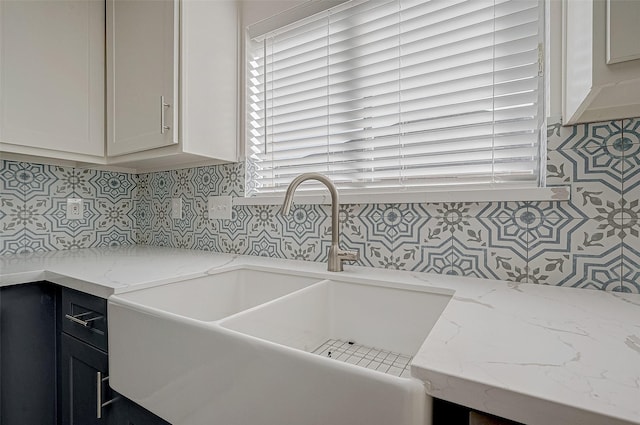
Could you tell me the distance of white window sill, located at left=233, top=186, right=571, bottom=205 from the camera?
0.83m

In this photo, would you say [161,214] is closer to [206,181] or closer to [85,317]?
[206,181]

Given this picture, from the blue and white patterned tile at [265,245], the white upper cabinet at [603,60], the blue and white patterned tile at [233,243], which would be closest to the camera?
the white upper cabinet at [603,60]

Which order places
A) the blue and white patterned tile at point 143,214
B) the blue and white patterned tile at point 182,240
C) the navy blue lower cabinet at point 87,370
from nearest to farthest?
the navy blue lower cabinet at point 87,370, the blue and white patterned tile at point 182,240, the blue and white patterned tile at point 143,214

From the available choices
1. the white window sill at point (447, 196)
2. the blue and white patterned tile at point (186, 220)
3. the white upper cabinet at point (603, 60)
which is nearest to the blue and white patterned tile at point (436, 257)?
the white window sill at point (447, 196)

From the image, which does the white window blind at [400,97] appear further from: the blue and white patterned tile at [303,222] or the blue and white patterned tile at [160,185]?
the blue and white patterned tile at [160,185]

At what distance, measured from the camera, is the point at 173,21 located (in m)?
1.21

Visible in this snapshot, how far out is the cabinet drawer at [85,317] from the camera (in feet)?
2.85

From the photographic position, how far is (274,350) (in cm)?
50

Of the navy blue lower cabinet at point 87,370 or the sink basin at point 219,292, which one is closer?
the navy blue lower cabinet at point 87,370

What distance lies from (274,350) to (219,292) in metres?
0.69

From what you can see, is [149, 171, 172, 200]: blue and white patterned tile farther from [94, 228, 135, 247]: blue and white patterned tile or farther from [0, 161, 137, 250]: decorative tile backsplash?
[94, 228, 135, 247]: blue and white patterned tile

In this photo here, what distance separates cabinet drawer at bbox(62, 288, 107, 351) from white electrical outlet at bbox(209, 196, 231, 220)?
653 millimetres

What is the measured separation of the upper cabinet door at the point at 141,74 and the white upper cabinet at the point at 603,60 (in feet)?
4.12

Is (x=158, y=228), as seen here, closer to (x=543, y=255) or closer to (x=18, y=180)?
(x=18, y=180)
